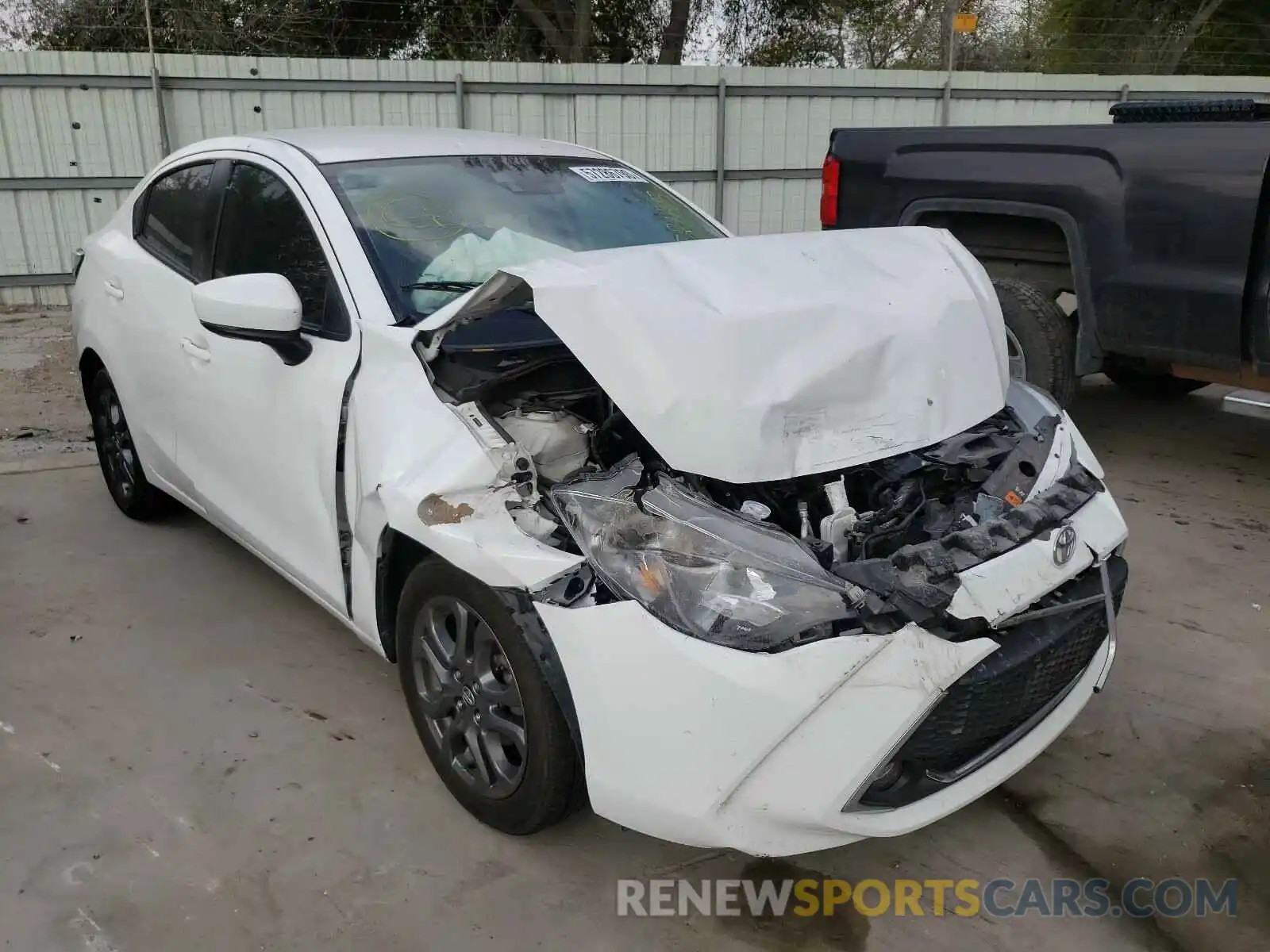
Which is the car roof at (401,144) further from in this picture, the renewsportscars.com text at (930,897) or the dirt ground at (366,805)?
the renewsportscars.com text at (930,897)

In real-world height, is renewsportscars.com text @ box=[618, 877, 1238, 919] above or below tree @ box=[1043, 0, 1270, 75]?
below

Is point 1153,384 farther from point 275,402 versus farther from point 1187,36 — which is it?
point 1187,36

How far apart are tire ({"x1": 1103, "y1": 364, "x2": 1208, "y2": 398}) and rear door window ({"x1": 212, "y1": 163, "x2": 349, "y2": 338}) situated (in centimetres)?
501

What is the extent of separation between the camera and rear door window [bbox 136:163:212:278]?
368cm

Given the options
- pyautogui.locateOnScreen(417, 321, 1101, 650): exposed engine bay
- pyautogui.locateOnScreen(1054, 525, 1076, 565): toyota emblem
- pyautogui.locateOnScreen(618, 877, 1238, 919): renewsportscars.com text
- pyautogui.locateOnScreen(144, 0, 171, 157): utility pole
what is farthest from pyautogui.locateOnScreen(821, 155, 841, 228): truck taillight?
pyautogui.locateOnScreen(144, 0, 171, 157): utility pole

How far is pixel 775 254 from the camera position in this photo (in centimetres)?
272

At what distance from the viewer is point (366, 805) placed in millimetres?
2740

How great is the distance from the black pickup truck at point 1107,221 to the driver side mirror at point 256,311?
367 centimetres

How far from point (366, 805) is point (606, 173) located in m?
2.30

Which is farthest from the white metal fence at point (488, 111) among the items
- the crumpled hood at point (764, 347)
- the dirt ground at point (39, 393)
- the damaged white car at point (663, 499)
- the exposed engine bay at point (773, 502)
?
the crumpled hood at point (764, 347)

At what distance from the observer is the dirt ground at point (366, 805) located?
2342 millimetres

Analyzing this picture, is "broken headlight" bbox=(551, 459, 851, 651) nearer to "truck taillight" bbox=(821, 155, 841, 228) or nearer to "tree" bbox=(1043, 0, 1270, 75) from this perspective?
"truck taillight" bbox=(821, 155, 841, 228)

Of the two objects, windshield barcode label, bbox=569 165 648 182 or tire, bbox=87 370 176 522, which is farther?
tire, bbox=87 370 176 522

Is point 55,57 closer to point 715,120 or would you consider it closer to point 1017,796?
point 715,120
